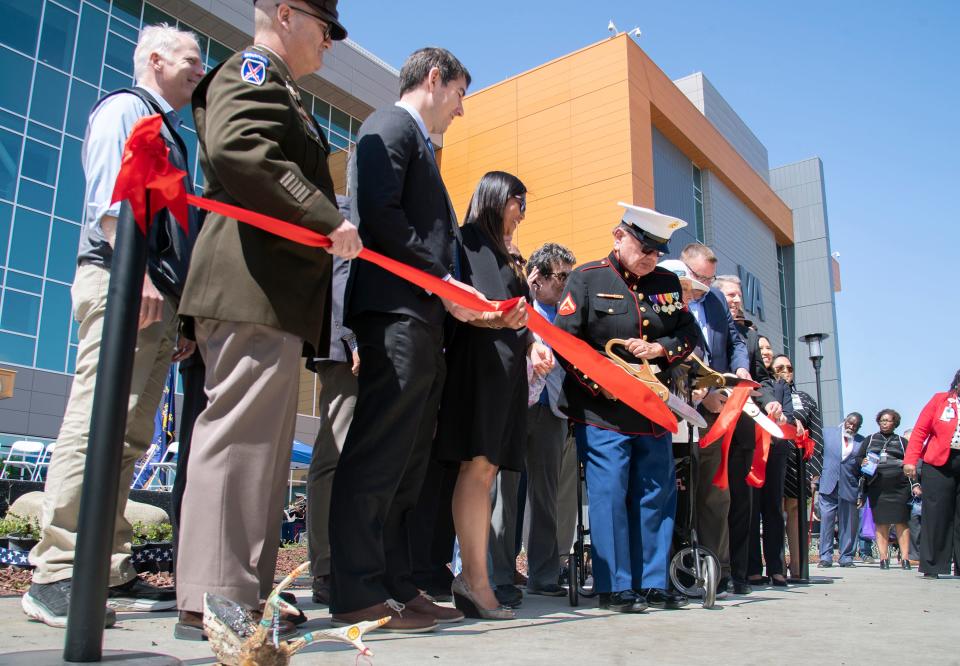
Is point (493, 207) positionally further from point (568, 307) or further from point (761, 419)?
point (761, 419)

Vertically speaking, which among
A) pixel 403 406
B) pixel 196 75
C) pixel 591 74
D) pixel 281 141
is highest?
pixel 591 74

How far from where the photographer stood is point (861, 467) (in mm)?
12375

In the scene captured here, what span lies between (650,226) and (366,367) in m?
2.05

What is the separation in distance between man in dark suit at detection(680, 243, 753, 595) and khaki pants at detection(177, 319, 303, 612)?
3461mm

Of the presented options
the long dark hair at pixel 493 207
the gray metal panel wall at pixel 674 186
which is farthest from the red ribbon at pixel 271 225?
the gray metal panel wall at pixel 674 186

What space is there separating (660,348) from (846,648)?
6.18 ft

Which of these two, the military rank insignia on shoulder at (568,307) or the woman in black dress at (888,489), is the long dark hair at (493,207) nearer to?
the military rank insignia on shoulder at (568,307)

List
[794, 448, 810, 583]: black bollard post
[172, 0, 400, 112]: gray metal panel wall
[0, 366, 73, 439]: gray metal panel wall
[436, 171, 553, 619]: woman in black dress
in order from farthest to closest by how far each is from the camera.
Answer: [172, 0, 400, 112]: gray metal panel wall
[0, 366, 73, 439]: gray metal panel wall
[794, 448, 810, 583]: black bollard post
[436, 171, 553, 619]: woman in black dress

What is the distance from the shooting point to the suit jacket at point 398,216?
118 inches

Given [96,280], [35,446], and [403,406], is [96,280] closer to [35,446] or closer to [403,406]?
[403,406]

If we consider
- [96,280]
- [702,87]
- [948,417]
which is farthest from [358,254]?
[702,87]

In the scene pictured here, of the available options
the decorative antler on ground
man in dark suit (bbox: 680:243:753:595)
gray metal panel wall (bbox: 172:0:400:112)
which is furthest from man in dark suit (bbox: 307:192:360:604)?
gray metal panel wall (bbox: 172:0:400:112)

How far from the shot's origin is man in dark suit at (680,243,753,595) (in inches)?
204

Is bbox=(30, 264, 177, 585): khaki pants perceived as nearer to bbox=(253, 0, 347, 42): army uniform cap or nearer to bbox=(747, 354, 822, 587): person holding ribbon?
bbox=(253, 0, 347, 42): army uniform cap
